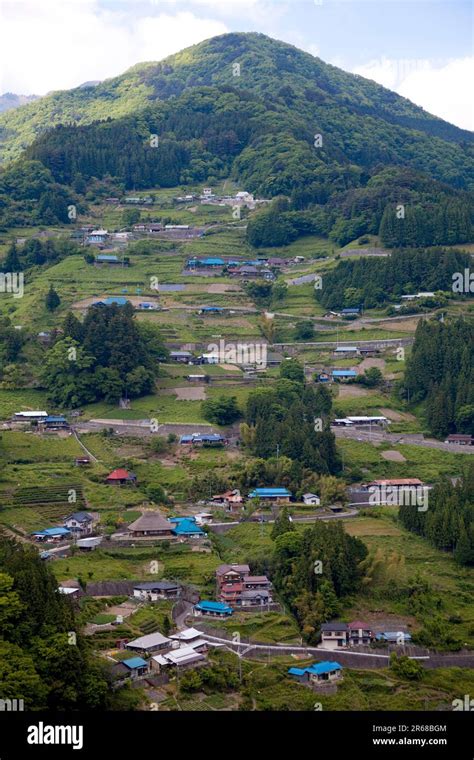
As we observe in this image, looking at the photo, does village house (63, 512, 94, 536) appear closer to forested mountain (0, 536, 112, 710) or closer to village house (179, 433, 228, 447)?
village house (179, 433, 228, 447)

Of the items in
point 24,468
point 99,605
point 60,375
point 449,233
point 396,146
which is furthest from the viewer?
point 396,146

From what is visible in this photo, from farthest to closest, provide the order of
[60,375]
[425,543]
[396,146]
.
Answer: [396,146]
[60,375]
[425,543]

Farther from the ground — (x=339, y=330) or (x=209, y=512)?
(x=339, y=330)

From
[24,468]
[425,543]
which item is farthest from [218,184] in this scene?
[425,543]

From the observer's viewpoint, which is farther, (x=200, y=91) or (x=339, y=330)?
(x=200, y=91)

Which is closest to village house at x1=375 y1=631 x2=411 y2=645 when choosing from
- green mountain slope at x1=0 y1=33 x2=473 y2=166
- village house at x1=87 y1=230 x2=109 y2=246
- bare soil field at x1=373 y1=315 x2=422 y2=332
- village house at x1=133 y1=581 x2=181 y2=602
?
village house at x1=133 y1=581 x2=181 y2=602

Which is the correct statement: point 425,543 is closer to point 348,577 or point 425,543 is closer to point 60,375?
point 348,577
